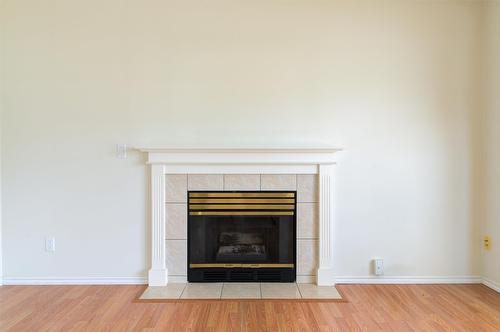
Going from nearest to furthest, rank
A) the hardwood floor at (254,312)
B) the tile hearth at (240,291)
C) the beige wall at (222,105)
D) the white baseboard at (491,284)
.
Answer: the hardwood floor at (254,312) → the tile hearth at (240,291) → the white baseboard at (491,284) → the beige wall at (222,105)

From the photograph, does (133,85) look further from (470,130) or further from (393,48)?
(470,130)

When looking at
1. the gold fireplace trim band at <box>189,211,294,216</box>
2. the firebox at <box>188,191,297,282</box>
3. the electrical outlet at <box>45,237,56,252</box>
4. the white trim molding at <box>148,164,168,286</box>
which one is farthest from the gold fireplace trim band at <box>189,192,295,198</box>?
the electrical outlet at <box>45,237,56,252</box>

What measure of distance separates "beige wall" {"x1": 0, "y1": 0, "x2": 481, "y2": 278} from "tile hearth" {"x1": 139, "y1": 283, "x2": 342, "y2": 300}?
0.33 metres

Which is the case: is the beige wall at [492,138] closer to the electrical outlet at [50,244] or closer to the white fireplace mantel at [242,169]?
the white fireplace mantel at [242,169]

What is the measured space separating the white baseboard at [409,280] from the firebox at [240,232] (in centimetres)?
50

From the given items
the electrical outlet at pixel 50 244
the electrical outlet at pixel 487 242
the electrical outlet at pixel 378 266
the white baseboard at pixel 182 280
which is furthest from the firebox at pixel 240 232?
the electrical outlet at pixel 487 242

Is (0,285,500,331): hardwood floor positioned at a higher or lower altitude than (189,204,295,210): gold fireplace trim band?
lower

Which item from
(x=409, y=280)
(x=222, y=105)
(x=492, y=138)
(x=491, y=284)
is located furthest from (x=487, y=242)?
(x=222, y=105)

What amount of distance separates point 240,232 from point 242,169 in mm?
588

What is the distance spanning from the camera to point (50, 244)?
3018 millimetres

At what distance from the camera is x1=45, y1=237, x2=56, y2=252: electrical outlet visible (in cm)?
302

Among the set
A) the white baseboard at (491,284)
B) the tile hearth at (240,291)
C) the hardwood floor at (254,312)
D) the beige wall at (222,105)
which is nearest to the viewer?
the hardwood floor at (254,312)

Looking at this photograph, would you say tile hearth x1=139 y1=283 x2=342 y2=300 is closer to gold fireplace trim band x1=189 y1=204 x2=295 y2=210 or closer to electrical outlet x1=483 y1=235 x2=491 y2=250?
gold fireplace trim band x1=189 y1=204 x2=295 y2=210

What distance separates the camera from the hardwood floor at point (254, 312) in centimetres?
228
